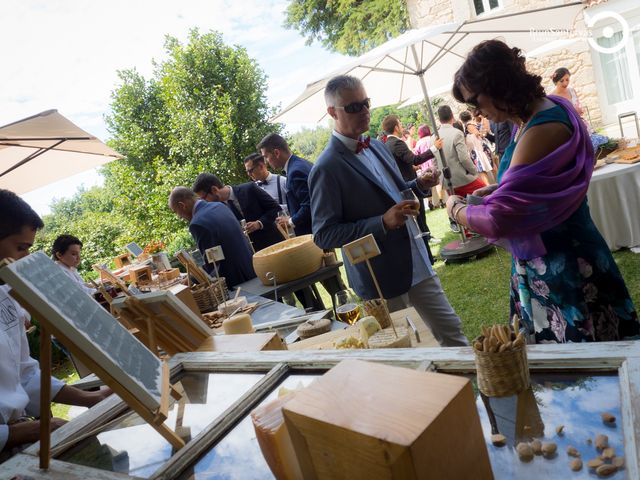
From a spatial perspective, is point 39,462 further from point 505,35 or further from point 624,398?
point 505,35

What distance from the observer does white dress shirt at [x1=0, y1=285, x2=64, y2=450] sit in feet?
5.65

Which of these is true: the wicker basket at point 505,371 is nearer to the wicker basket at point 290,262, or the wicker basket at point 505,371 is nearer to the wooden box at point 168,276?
the wicker basket at point 290,262

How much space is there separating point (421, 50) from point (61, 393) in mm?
5399

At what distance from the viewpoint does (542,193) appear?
1601 mm

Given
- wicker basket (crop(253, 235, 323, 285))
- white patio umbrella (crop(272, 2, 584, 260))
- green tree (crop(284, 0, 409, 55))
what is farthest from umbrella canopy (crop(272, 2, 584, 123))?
green tree (crop(284, 0, 409, 55))

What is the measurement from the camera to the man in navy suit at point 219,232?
4.07 m

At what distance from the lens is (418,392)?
708 millimetres

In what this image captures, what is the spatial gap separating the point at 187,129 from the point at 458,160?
842 centimetres

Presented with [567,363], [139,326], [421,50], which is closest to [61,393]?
[139,326]

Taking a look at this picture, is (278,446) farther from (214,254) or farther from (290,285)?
(290,285)

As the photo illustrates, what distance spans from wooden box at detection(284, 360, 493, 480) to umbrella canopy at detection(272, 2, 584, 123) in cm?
410

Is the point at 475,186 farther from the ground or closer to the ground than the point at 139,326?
closer to the ground

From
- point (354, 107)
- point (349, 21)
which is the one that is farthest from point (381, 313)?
point (349, 21)

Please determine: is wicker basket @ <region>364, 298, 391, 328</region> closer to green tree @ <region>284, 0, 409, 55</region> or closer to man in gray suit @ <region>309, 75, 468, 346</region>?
man in gray suit @ <region>309, 75, 468, 346</region>
